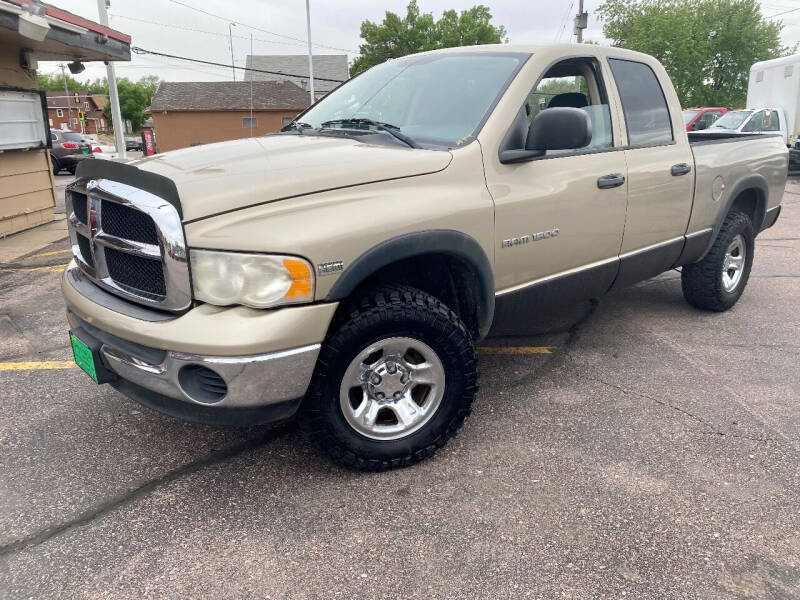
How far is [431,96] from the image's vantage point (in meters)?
3.41

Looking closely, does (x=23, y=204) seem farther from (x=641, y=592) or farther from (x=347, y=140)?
(x=641, y=592)

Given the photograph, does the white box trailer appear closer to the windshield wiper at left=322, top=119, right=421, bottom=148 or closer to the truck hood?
the windshield wiper at left=322, top=119, right=421, bottom=148

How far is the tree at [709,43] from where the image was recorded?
41656 mm

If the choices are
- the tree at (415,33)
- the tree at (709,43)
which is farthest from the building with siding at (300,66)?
the tree at (709,43)

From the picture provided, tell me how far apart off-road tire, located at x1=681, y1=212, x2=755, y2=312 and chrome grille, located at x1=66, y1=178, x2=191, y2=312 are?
13.0ft

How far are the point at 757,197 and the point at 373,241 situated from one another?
4.02 meters

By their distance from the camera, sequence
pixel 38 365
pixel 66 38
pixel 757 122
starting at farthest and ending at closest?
pixel 757 122 → pixel 66 38 → pixel 38 365

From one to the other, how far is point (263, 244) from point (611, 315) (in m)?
3.60

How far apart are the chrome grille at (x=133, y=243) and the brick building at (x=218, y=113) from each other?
43.0m

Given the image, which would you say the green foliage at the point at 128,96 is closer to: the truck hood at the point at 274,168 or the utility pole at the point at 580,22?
the utility pole at the point at 580,22

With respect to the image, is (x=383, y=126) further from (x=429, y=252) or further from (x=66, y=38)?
(x=66, y=38)

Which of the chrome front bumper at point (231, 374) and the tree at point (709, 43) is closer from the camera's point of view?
the chrome front bumper at point (231, 374)

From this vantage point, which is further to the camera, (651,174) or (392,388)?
(651,174)

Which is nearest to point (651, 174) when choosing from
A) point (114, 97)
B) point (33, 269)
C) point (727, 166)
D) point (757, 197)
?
point (727, 166)
